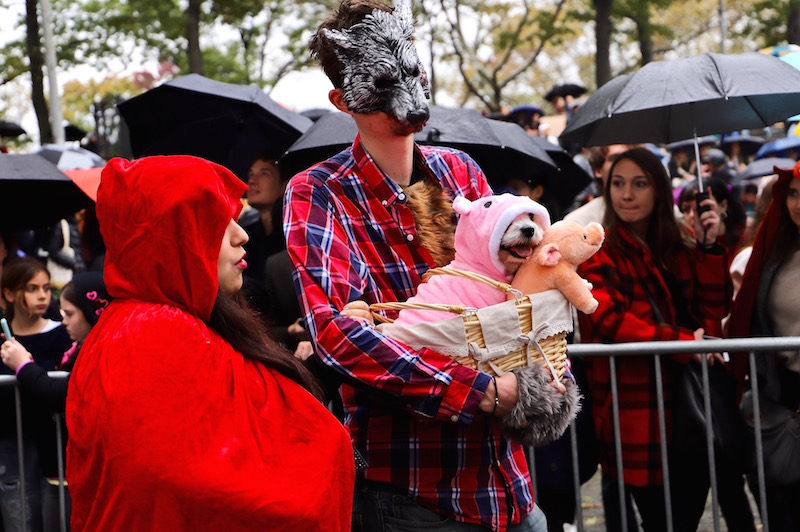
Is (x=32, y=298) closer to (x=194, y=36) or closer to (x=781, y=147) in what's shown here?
(x=781, y=147)

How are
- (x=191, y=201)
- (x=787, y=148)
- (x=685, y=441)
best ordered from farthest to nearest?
1. (x=787, y=148)
2. (x=685, y=441)
3. (x=191, y=201)

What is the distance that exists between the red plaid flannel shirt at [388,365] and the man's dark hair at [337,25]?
0.23m

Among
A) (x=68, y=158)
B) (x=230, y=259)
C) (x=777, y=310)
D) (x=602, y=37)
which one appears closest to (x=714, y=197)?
(x=777, y=310)

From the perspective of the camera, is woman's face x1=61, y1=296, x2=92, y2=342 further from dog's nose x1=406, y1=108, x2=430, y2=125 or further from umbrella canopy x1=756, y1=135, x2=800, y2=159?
umbrella canopy x1=756, y1=135, x2=800, y2=159

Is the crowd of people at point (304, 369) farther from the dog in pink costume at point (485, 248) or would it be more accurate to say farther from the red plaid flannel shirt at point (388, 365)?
the dog in pink costume at point (485, 248)

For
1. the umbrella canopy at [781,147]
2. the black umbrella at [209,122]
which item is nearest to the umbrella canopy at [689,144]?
the umbrella canopy at [781,147]

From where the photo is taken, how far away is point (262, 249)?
5574 millimetres

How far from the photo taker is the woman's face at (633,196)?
5.08m

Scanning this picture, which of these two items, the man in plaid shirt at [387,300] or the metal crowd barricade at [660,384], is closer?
the man in plaid shirt at [387,300]

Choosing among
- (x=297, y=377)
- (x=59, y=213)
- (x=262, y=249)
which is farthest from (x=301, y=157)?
(x=297, y=377)

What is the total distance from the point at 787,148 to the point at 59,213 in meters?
8.52

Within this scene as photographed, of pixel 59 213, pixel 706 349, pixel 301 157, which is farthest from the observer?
pixel 59 213

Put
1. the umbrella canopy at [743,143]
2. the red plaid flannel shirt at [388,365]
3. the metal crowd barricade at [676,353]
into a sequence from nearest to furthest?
the red plaid flannel shirt at [388,365], the metal crowd barricade at [676,353], the umbrella canopy at [743,143]

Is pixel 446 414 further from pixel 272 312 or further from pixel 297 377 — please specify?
pixel 272 312
